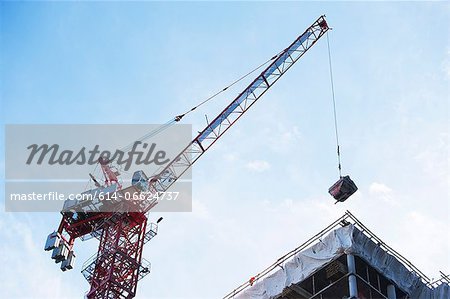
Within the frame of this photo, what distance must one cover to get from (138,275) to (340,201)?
2076 centimetres

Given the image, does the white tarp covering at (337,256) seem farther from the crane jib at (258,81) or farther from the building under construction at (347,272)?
the crane jib at (258,81)

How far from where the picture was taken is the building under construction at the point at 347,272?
3897 centimetres

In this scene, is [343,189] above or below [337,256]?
above

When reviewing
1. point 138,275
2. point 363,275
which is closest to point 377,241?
point 363,275

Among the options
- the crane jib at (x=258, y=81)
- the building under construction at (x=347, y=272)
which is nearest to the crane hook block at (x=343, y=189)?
the building under construction at (x=347, y=272)

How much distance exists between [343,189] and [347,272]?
293 inches

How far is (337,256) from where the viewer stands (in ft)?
128

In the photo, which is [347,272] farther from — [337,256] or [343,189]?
[343,189]

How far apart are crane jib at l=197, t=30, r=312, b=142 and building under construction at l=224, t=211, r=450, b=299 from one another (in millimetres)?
24778

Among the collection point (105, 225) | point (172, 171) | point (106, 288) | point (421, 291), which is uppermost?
point (172, 171)

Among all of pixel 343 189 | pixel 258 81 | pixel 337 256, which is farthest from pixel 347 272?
pixel 258 81

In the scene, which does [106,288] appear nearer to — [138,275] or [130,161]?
[138,275]

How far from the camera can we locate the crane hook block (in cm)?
4491

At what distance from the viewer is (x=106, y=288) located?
181 ft
